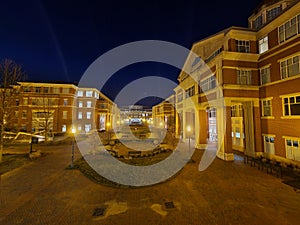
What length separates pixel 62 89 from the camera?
4138 cm

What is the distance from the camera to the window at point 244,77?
54.4 ft

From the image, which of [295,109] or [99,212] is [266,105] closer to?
[295,109]

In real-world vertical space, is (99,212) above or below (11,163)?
below

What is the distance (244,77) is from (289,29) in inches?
202

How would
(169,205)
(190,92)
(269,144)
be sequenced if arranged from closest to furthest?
1. (169,205)
2. (269,144)
3. (190,92)

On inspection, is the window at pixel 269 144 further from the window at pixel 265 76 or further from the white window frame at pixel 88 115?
the white window frame at pixel 88 115

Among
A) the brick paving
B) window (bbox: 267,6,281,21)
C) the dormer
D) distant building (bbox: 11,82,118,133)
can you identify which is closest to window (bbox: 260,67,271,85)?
the dormer

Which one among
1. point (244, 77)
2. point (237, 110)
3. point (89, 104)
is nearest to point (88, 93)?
point (89, 104)

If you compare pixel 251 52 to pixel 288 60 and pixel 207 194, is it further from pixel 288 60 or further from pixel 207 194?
pixel 207 194

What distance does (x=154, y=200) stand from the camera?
26.5ft

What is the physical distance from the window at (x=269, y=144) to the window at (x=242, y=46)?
31.0 ft

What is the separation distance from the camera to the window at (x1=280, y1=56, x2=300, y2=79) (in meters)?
12.9

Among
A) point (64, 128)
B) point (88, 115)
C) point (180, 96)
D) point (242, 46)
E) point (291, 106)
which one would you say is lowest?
point (64, 128)

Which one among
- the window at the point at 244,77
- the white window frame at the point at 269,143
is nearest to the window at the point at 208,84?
the window at the point at 244,77
